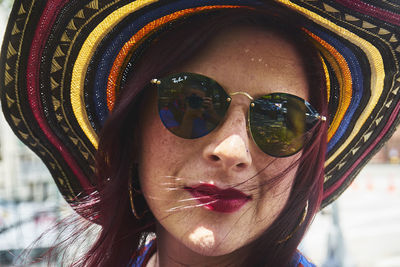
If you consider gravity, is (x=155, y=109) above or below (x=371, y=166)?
above

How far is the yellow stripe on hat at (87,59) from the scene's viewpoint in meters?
1.12

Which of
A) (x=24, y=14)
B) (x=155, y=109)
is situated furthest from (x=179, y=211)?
(x=24, y=14)

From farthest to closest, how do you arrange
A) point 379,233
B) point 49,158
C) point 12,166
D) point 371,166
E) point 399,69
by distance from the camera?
point 371,166
point 379,233
point 12,166
point 49,158
point 399,69

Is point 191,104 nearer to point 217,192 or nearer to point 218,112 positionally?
point 218,112

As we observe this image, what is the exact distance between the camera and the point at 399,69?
124 cm

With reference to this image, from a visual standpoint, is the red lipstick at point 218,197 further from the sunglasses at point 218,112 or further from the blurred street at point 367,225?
the blurred street at point 367,225

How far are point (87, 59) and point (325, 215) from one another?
6.18 meters

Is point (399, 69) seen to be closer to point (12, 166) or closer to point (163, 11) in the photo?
point (163, 11)

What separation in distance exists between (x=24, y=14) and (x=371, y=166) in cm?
1597

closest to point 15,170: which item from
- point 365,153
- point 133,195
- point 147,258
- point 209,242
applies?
point 147,258


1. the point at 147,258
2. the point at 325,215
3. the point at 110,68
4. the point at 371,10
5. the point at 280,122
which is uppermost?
the point at 371,10

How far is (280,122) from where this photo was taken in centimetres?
105

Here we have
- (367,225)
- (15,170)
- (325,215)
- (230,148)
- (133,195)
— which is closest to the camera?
(230,148)

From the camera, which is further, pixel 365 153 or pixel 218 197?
pixel 365 153
